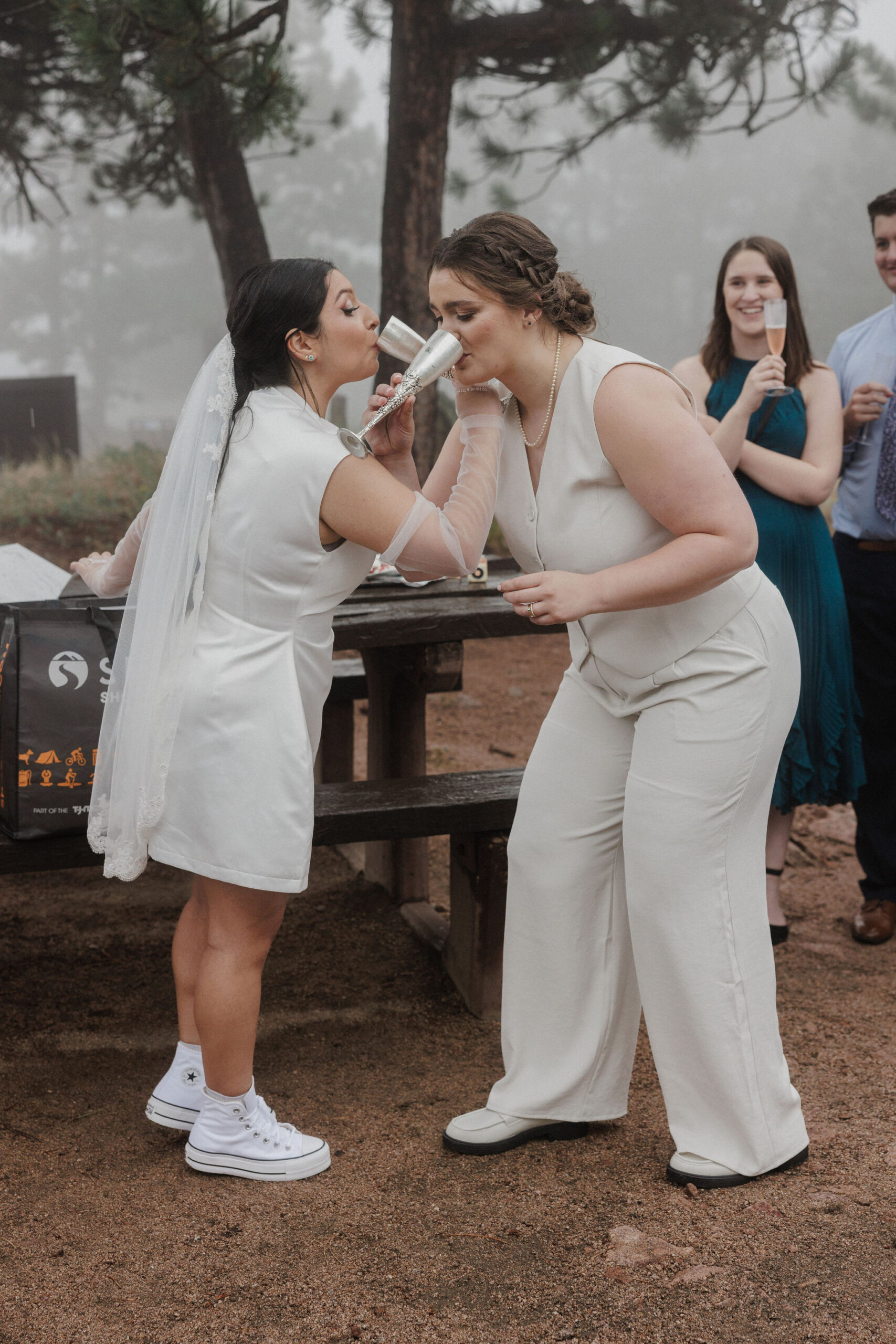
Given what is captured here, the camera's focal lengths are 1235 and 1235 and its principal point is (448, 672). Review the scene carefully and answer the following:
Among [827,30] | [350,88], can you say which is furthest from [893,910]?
[350,88]

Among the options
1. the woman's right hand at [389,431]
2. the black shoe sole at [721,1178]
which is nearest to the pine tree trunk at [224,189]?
the woman's right hand at [389,431]

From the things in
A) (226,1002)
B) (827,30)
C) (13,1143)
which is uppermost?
(827,30)

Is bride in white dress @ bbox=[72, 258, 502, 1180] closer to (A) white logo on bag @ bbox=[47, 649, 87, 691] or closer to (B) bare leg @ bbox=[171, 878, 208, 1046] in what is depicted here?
(B) bare leg @ bbox=[171, 878, 208, 1046]

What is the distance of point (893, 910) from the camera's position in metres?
3.67

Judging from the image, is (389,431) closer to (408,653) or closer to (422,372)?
(422,372)

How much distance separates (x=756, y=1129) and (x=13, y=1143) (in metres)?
1.45

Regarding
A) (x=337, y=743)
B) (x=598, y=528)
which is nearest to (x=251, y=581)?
(x=598, y=528)

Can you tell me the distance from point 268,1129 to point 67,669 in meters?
0.96

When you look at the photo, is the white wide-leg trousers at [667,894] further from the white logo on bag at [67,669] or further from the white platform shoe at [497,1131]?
the white logo on bag at [67,669]

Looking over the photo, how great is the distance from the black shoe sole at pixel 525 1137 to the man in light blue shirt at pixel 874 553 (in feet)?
4.91

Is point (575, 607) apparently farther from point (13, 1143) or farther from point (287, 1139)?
point (13, 1143)

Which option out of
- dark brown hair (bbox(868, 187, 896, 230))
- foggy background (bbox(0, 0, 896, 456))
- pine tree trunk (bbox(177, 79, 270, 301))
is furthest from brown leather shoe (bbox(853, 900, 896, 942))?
foggy background (bbox(0, 0, 896, 456))

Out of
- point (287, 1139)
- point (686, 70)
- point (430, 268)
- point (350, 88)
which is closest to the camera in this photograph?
point (430, 268)

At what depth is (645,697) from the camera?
221cm
